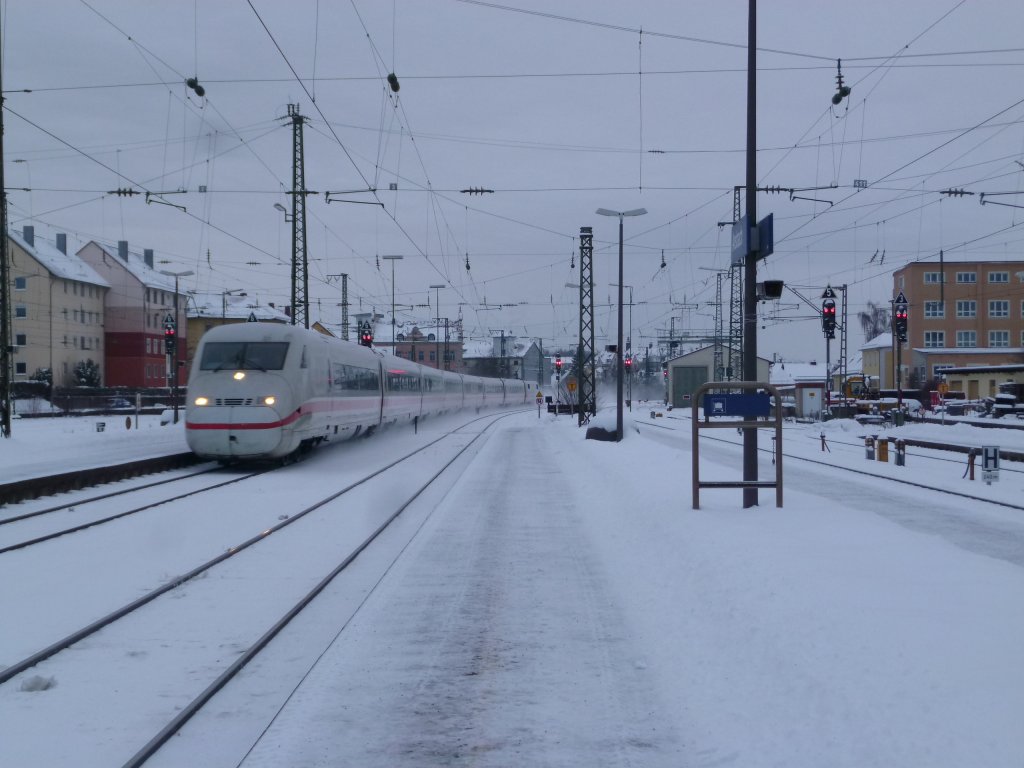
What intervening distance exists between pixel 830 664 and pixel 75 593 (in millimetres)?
6670

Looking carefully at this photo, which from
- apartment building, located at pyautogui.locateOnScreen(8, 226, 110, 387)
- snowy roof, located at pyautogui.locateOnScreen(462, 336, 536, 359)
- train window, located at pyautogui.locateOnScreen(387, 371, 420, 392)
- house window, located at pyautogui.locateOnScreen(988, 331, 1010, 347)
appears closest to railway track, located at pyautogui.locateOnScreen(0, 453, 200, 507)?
train window, located at pyautogui.locateOnScreen(387, 371, 420, 392)

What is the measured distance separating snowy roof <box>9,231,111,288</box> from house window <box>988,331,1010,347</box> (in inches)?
2720

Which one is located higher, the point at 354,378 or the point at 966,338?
the point at 966,338

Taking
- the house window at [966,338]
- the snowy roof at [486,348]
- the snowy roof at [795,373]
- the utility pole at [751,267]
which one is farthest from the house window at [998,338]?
the utility pole at [751,267]

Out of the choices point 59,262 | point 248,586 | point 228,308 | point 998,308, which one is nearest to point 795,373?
point 998,308

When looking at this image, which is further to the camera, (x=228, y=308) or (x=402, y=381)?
(x=228, y=308)

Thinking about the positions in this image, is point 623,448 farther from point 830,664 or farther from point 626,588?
point 830,664

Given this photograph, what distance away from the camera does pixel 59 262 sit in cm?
6875

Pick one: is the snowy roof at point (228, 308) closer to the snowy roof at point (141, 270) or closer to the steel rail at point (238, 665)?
the snowy roof at point (141, 270)

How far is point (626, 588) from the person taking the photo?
8.83 m

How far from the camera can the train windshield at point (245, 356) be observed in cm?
2027

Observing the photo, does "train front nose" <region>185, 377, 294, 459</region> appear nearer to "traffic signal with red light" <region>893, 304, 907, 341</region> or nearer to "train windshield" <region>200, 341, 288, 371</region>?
"train windshield" <region>200, 341, 288, 371</region>

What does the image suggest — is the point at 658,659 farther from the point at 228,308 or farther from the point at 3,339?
the point at 228,308

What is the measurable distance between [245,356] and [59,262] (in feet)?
185
